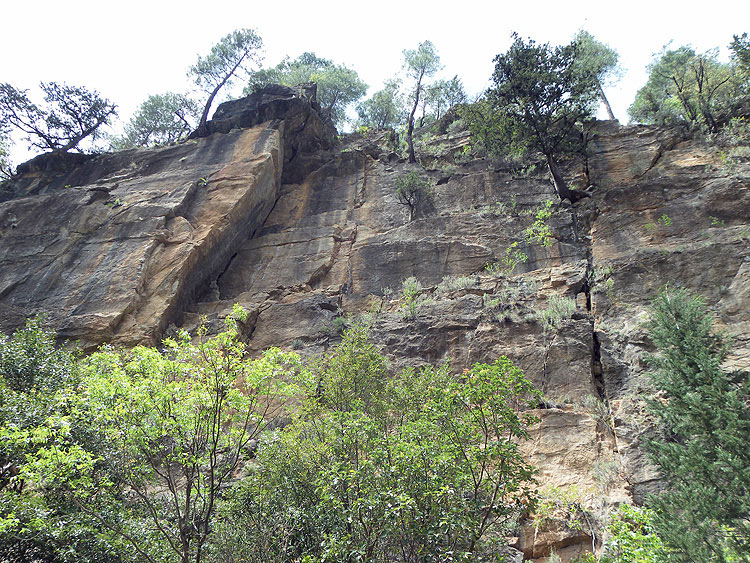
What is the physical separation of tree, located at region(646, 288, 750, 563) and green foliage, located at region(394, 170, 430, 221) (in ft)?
44.1

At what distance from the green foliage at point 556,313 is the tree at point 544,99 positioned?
6.95m

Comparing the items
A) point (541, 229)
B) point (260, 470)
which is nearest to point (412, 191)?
point (541, 229)

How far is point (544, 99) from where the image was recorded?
2153cm

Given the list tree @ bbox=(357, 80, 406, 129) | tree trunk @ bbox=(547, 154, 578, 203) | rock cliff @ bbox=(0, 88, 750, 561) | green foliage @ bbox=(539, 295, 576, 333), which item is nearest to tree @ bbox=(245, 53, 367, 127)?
tree @ bbox=(357, 80, 406, 129)

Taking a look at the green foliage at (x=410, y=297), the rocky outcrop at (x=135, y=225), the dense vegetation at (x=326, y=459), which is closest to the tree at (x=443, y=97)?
the rocky outcrop at (x=135, y=225)

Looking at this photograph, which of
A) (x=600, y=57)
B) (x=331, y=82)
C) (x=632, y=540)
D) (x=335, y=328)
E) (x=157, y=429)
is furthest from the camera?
(x=331, y=82)

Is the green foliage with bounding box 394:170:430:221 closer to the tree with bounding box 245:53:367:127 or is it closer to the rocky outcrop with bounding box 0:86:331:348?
the rocky outcrop with bounding box 0:86:331:348

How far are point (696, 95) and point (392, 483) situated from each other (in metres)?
24.8

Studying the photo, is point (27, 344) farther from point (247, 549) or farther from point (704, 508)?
point (704, 508)

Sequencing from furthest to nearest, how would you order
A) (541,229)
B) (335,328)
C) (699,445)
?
(541,229) < (335,328) < (699,445)

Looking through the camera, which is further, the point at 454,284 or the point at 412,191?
the point at 412,191

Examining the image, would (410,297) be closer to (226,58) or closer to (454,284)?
(454,284)

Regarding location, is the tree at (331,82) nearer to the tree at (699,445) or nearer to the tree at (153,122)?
the tree at (153,122)

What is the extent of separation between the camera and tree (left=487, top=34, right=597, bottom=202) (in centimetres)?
2127
